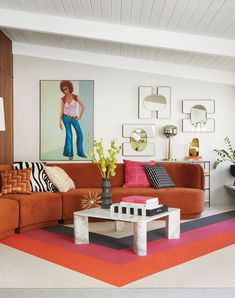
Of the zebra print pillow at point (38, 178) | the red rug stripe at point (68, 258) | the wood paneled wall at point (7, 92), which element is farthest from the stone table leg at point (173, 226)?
the wood paneled wall at point (7, 92)

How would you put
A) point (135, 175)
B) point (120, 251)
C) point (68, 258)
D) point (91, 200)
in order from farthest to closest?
point (135, 175)
point (91, 200)
point (120, 251)
point (68, 258)

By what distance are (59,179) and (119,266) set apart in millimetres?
2141

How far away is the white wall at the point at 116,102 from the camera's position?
6359 mm

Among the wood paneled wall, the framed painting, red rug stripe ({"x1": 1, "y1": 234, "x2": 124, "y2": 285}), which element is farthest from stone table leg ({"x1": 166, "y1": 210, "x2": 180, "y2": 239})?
the wood paneled wall

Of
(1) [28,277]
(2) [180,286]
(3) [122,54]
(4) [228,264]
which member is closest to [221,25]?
(3) [122,54]

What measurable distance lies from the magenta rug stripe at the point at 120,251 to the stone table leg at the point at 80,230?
71mm

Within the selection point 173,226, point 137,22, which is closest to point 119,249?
point 173,226

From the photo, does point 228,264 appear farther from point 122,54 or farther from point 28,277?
point 122,54

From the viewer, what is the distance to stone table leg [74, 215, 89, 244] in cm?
381

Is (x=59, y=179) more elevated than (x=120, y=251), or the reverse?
(x=59, y=179)

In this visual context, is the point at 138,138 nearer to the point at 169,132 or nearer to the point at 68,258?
the point at 169,132

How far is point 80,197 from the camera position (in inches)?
188

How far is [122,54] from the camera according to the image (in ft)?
20.3

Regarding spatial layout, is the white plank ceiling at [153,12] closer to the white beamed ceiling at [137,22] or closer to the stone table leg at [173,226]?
the white beamed ceiling at [137,22]
